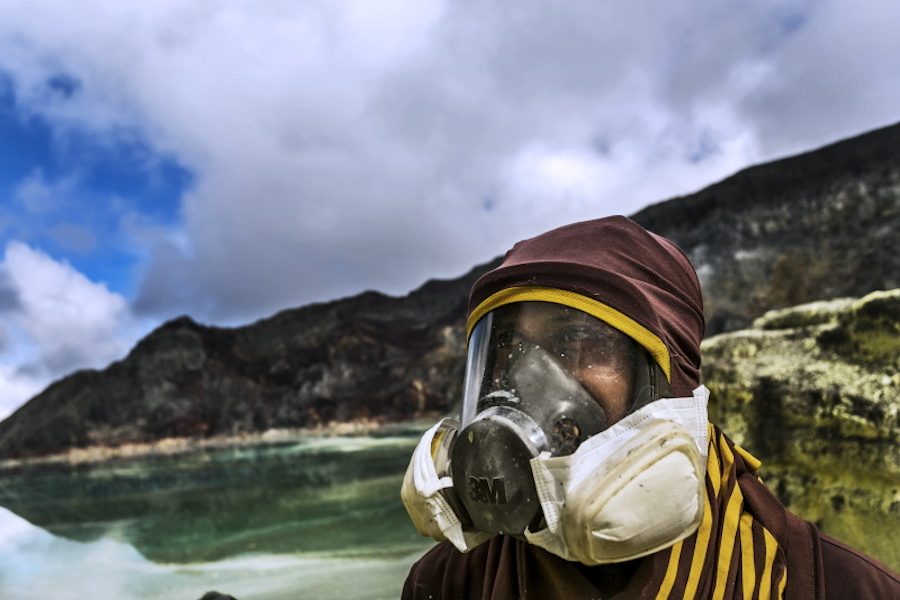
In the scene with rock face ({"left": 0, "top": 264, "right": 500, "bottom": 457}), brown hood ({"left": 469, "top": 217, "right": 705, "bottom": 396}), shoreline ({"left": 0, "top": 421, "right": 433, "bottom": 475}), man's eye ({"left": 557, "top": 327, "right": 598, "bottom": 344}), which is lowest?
man's eye ({"left": 557, "top": 327, "right": 598, "bottom": 344})

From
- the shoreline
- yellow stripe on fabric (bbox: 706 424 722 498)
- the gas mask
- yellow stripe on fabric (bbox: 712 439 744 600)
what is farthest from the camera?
the shoreline

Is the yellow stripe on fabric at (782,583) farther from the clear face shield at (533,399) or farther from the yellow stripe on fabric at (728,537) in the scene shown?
the clear face shield at (533,399)

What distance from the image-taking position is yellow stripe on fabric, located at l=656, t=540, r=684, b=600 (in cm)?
106

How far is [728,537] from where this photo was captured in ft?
3.66

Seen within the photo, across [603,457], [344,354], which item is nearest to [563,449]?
[603,457]

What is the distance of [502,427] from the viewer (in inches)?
41.3

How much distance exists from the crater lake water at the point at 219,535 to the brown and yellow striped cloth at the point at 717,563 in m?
3.40

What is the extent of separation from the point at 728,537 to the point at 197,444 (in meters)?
20.8

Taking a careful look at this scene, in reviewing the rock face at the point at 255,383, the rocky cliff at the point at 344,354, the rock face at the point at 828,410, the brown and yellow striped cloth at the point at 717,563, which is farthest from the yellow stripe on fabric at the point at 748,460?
the rock face at the point at 255,383

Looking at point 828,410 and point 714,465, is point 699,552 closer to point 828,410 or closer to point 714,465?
point 714,465

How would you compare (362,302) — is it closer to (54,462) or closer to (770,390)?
(54,462)

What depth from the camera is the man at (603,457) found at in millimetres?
993

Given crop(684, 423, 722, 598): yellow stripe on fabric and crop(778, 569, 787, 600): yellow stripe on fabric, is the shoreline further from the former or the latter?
crop(778, 569, 787, 600): yellow stripe on fabric

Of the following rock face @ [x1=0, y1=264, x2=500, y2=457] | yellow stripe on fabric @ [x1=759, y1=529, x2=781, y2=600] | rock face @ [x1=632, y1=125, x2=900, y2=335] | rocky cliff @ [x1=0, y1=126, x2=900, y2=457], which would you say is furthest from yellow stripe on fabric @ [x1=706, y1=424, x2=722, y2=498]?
rock face @ [x1=0, y1=264, x2=500, y2=457]
